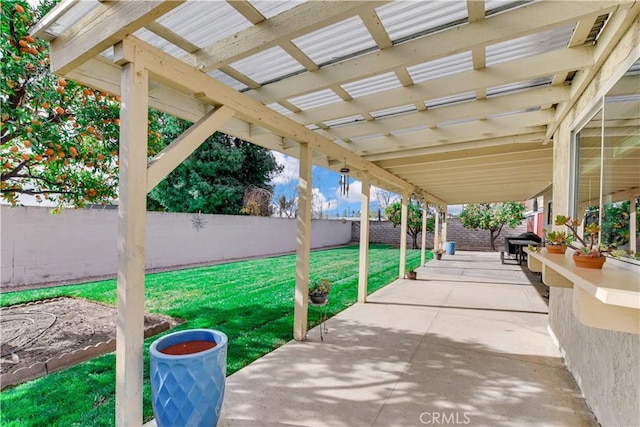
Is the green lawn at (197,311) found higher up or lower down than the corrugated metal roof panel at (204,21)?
lower down

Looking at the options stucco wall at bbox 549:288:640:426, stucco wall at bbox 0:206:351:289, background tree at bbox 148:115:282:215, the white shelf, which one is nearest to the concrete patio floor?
stucco wall at bbox 549:288:640:426

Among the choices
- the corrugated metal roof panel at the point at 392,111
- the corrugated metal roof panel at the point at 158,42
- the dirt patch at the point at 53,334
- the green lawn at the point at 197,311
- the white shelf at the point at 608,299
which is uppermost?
the corrugated metal roof panel at the point at 392,111

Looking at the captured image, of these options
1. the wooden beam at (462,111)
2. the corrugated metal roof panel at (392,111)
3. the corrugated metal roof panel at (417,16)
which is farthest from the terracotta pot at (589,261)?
the corrugated metal roof panel at (392,111)

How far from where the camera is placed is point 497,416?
2539mm

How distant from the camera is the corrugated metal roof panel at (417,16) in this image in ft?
6.82

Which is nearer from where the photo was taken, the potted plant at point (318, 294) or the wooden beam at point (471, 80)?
the wooden beam at point (471, 80)

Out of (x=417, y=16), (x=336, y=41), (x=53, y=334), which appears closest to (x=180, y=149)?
(x=336, y=41)

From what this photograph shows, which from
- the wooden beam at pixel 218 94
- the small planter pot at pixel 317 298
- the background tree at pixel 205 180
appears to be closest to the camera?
the wooden beam at pixel 218 94

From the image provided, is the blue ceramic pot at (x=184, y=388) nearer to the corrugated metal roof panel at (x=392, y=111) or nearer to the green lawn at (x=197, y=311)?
the green lawn at (x=197, y=311)

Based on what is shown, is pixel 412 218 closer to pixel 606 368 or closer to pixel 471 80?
pixel 471 80

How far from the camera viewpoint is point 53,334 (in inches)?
158

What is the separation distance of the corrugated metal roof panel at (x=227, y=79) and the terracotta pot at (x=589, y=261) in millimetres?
2979

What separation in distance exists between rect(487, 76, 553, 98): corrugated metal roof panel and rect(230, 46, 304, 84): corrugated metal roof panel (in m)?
2.15

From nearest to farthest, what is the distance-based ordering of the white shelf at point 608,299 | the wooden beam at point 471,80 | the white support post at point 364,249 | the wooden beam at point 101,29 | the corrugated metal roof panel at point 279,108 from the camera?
the white shelf at point 608,299 < the wooden beam at point 101,29 < the wooden beam at point 471,80 < the corrugated metal roof panel at point 279,108 < the white support post at point 364,249
